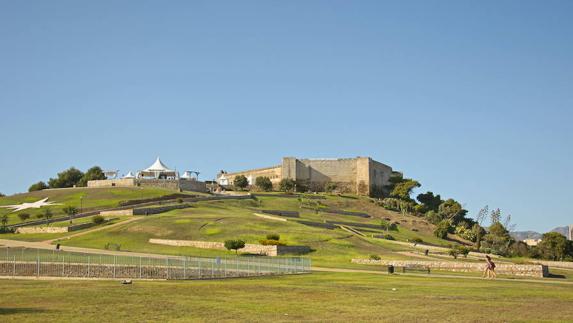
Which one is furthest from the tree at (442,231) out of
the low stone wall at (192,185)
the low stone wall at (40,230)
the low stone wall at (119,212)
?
the low stone wall at (40,230)

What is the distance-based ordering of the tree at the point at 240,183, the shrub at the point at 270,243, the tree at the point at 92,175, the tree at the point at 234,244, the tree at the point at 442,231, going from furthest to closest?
the tree at the point at 240,183 → the tree at the point at 92,175 → the tree at the point at 442,231 → the shrub at the point at 270,243 → the tree at the point at 234,244

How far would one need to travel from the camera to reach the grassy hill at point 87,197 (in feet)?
332

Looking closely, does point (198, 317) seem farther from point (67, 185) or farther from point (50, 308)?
point (67, 185)

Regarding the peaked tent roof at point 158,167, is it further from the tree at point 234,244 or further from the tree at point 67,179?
the tree at point 234,244

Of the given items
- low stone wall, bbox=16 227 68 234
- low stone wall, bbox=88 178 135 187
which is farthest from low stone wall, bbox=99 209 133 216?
low stone wall, bbox=88 178 135 187

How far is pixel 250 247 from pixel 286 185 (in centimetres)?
8611

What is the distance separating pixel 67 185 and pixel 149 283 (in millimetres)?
114109

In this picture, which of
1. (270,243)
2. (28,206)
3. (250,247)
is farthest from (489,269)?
(28,206)

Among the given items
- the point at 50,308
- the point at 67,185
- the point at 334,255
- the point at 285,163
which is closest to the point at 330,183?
the point at 285,163

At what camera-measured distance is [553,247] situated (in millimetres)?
99688

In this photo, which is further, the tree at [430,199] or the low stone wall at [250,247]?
the tree at [430,199]

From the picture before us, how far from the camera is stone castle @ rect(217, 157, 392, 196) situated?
15975cm

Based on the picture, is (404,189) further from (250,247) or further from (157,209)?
(250,247)

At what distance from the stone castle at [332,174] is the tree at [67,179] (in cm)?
3152
